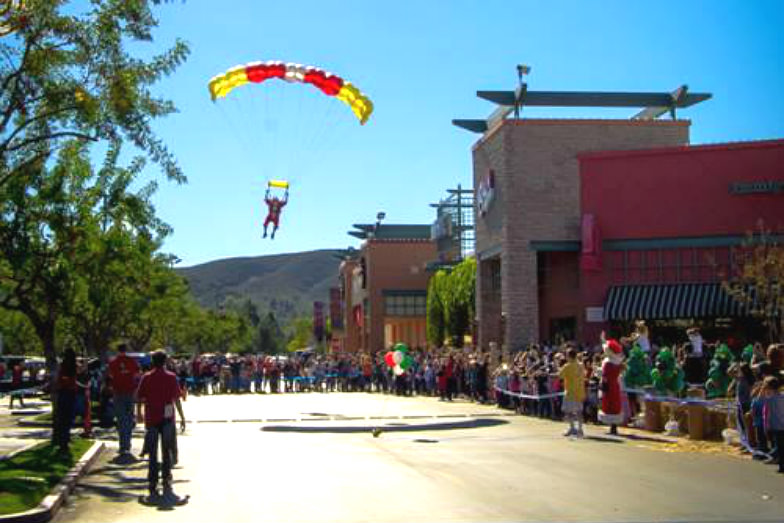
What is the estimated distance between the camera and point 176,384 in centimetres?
1320

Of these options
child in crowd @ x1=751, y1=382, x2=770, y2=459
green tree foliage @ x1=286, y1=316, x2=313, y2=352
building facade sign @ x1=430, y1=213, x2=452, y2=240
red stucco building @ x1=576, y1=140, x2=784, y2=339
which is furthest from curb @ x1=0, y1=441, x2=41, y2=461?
green tree foliage @ x1=286, y1=316, x2=313, y2=352

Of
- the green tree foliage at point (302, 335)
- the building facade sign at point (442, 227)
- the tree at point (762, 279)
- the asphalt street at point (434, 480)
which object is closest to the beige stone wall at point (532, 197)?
the tree at point (762, 279)

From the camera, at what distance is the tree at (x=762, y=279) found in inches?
1109

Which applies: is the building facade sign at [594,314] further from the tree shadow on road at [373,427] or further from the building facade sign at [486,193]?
the tree shadow on road at [373,427]

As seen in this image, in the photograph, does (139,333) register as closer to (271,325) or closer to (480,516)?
(480,516)

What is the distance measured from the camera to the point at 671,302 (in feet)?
113

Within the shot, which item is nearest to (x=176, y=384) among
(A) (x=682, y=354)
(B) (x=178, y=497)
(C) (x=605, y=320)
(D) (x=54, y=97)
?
(B) (x=178, y=497)

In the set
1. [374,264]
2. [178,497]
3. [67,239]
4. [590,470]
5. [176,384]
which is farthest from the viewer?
[374,264]

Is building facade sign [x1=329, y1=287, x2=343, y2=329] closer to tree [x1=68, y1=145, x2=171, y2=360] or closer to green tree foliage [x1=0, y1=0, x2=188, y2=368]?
tree [x1=68, y1=145, x2=171, y2=360]

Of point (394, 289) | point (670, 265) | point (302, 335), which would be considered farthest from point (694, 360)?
point (302, 335)

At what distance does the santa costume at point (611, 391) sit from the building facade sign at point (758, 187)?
15.9m

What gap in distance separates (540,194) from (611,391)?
1786cm

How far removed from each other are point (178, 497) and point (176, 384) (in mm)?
1547

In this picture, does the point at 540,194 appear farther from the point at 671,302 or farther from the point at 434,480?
the point at 434,480
